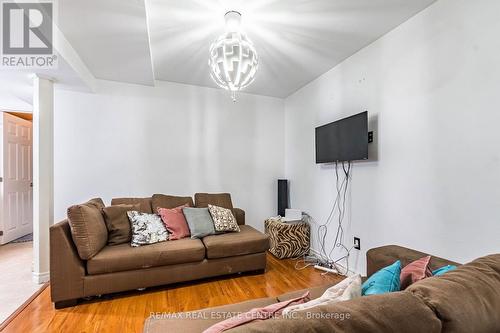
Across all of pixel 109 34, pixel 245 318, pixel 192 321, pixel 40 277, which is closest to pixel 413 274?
pixel 245 318

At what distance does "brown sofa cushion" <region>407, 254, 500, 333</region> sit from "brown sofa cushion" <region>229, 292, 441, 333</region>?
1.8 inches

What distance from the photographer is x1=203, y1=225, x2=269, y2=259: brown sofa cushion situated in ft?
8.39

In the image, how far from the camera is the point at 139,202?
9.93ft

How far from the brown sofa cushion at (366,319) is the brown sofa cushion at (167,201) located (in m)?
2.71

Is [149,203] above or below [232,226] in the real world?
above

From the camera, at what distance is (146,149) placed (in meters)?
3.40

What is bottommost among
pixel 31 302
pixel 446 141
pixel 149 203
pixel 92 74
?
pixel 31 302

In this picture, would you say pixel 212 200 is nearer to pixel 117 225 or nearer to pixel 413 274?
pixel 117 225

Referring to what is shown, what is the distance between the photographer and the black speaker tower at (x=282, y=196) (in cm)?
392

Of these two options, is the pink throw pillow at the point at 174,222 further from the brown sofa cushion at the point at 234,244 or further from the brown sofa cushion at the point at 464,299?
the brown sofa cushion at the point at 464,299

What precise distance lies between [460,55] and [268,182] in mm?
2843

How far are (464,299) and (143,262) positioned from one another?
233 centimetres

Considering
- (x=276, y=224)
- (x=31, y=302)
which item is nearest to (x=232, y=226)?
(x=276, y=224)

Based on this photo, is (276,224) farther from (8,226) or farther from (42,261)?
(8,226)
